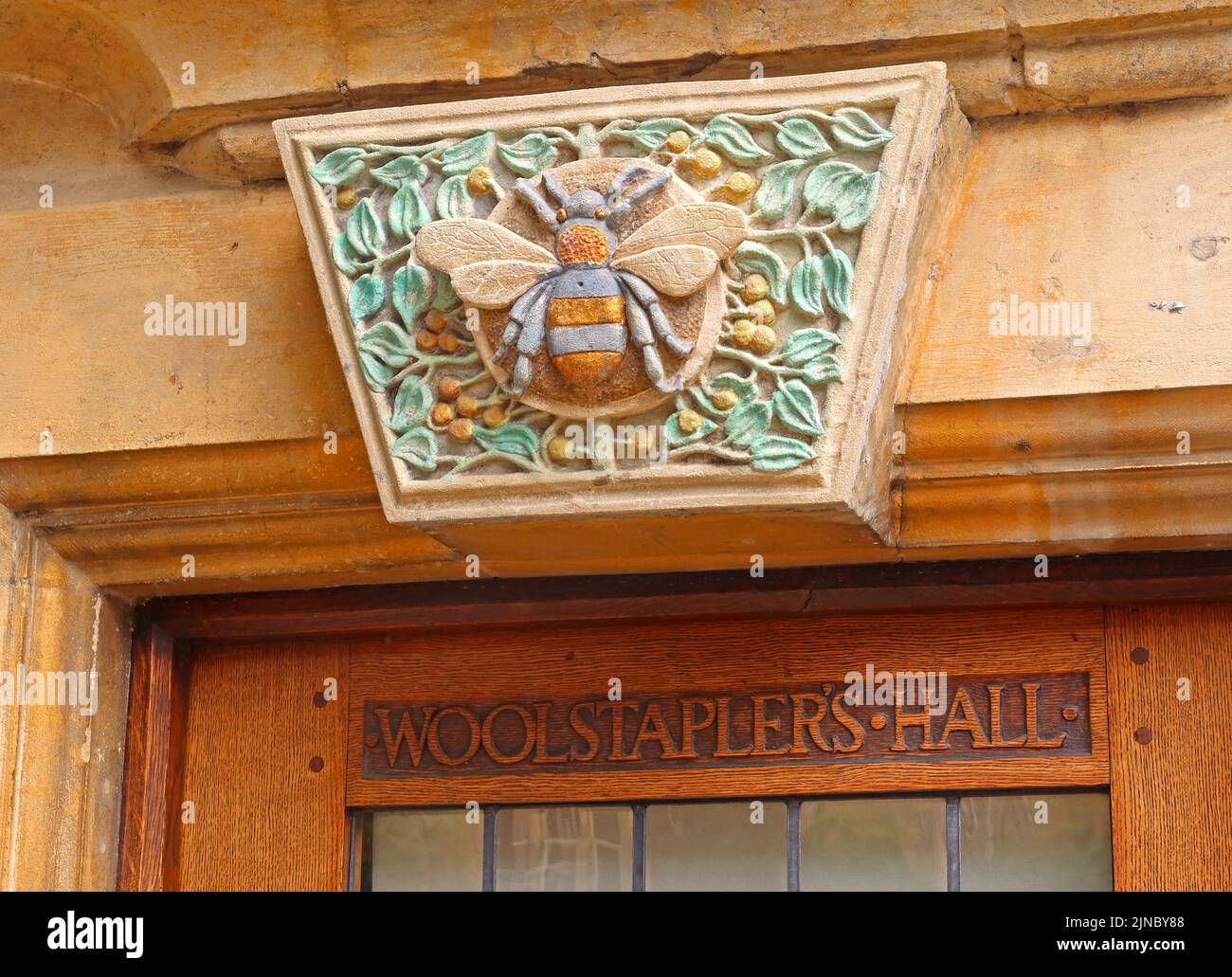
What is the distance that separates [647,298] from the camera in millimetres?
1591

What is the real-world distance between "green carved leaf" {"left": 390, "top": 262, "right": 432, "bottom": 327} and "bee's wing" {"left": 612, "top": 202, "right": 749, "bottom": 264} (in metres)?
0.18

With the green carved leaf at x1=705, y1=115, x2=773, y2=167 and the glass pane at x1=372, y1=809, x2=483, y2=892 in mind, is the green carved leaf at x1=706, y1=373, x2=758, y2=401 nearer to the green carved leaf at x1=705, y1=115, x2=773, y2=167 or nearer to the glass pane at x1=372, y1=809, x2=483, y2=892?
the green carved leaf at x1=705, y1=115, x2=773, y2=167

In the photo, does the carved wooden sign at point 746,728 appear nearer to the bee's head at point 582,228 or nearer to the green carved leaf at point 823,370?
the green carved leaf at point 823,370

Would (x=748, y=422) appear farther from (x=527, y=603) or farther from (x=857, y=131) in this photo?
(x=527, y=603)

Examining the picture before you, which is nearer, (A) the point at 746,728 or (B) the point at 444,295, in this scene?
A: (B) the point at 444,295

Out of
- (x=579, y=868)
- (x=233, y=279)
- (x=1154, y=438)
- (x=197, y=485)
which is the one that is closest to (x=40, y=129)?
(x=233, y=279)

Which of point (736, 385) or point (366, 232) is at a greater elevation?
point (366, 232)

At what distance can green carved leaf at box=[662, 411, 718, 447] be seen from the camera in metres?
1.60

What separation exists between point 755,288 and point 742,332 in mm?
40

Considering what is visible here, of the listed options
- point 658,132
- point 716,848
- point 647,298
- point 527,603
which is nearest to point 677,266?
point 647,298

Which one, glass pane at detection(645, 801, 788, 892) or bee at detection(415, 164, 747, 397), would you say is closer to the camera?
bee at detection(415, 164, 747, 397)

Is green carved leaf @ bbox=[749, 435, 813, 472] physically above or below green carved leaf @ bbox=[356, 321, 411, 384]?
below

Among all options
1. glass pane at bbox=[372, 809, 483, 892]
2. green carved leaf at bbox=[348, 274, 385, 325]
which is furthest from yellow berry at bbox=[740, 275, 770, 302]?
glass pane at bbox=[372, 809, 483, 892]
